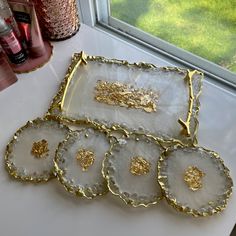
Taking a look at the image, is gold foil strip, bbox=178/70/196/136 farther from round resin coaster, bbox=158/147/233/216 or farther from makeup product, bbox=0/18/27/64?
makeup product, bbox=0/18/27/64

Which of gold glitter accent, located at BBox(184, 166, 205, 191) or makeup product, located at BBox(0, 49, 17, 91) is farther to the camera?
makeup product, located at BBox(0, 49, 17, 91)

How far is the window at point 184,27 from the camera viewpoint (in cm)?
82

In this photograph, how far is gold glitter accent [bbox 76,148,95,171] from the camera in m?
0.64

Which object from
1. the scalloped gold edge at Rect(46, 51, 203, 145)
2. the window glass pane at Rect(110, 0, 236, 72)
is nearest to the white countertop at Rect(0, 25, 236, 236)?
the scalloped gold edge at Rect(46, 51, 203, 145)

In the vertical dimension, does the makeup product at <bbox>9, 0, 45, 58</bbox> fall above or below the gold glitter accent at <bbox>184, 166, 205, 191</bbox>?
above

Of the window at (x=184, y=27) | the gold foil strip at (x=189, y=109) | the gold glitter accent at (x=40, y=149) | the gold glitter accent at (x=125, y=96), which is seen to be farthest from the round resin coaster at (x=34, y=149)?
the window at (x=184, y=27)

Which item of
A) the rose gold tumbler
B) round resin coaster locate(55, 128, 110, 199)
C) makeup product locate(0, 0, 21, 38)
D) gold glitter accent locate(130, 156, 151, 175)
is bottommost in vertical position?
round resin coaster locate(55, 128, 110, 199)

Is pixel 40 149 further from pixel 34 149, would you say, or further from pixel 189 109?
pixel 189 109

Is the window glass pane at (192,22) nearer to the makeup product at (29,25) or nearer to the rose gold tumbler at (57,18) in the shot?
the rose gold tumbler at (57,18)

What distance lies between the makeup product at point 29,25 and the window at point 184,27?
7.2 inches

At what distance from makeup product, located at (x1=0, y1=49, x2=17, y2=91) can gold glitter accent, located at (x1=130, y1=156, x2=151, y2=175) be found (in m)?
0.36

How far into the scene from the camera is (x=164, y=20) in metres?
0.89

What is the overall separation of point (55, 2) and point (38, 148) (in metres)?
0.34

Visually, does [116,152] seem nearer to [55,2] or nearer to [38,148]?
[38,148]
